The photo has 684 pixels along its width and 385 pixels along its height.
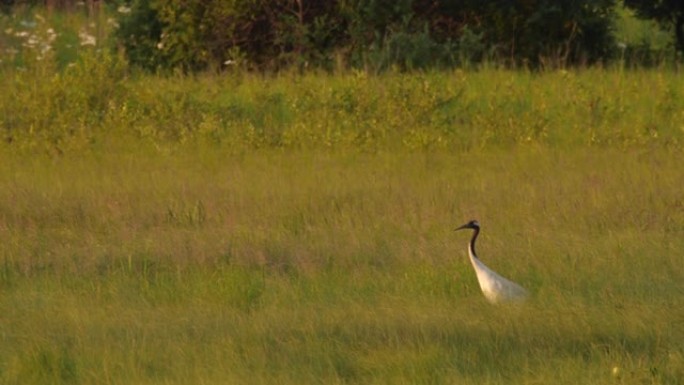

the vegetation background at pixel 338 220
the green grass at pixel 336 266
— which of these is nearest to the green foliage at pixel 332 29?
the vegetation background at pixel 338 220

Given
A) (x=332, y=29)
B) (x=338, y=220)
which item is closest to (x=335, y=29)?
(x=332, y=29)

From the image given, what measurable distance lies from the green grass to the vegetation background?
22 mm

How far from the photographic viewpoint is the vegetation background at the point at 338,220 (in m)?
6.79

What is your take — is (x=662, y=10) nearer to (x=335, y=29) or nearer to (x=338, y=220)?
(x=335, y=29)

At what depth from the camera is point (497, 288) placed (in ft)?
25.4

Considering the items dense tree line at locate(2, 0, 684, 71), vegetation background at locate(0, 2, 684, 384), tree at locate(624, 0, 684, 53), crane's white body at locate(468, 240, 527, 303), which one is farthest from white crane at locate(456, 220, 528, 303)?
tree at locate(624, 0, 684, 53)

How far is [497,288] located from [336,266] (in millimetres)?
1526

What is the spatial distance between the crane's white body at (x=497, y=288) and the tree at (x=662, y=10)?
14.0 meters

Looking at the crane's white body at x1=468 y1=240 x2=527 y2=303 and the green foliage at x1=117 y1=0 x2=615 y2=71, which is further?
the green foliage at x1=117 y1=0 x2=615 y2=71

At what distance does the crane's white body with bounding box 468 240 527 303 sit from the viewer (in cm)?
771

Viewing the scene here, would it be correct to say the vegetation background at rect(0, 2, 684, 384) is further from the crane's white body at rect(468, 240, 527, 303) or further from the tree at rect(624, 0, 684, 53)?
the tree at rect(624, 0, 684, 53)

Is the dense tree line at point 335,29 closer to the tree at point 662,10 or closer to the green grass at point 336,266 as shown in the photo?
the tree at point 662,10

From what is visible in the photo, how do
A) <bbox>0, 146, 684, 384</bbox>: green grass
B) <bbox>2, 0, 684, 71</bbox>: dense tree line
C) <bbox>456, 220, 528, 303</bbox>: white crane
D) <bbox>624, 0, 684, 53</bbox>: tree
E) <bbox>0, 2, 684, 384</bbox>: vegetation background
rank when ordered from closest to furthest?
<bbox>0, 146, 684, 384</bbox>: green grass, <bbox>0, 2, 684, 384</bbox>: vegetation background, <bbox>456, 220, 528, 303</bbox>: white crane, <bbox>2, 0, 684, 71</bbox>: dense tree line, <bbox>624, 0, 684, 53</bbox>: tree

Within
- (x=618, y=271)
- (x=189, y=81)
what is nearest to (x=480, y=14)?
(x=189, y=81)
